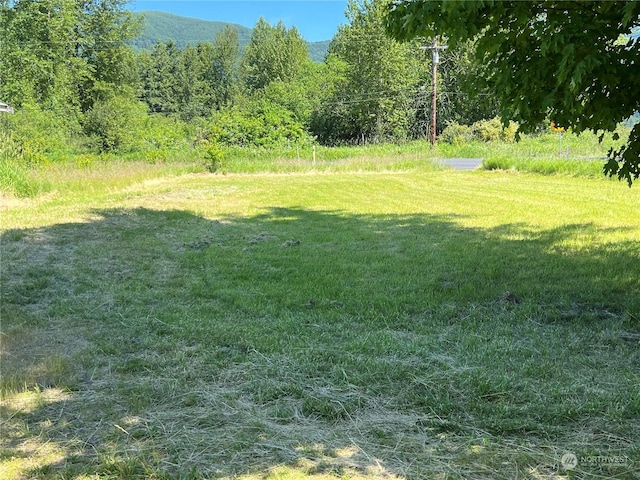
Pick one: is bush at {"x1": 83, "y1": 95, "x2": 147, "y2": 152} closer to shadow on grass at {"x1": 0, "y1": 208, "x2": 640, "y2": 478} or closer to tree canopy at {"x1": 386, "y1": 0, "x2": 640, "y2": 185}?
shadow on grass at {"x1": 0, "y1": 208, "x2": 640, "y2": 478}

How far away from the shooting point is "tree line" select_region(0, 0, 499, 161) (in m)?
32.6

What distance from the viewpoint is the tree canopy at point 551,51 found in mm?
3402

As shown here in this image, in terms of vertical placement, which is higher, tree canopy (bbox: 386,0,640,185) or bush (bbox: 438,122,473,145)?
bush (bbox: 438,122,473,145)

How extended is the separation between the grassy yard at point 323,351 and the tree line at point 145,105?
17537 millimetres

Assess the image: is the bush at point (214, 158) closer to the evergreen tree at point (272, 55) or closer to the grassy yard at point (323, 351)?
the grassy yard at point (323, 351)

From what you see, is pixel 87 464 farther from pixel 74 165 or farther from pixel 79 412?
pixel 74 165

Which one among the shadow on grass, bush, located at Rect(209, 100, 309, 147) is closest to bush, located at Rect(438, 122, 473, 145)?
bush, located at Rect(209, 100, 309, 147)

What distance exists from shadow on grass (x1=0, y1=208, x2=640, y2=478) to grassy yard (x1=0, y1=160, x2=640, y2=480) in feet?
0.05

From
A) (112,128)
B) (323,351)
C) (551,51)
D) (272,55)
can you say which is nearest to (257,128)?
(112,128)

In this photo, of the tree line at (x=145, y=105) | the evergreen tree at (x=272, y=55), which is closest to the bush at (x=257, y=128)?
the tree line at (x=145, y=105)

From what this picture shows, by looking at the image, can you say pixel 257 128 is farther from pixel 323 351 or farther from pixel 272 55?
pixel 323 351

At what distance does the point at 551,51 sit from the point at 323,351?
8.82ft

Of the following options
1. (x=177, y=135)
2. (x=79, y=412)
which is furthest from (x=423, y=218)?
(x=177, y=135)

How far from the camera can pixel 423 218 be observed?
424 inches
